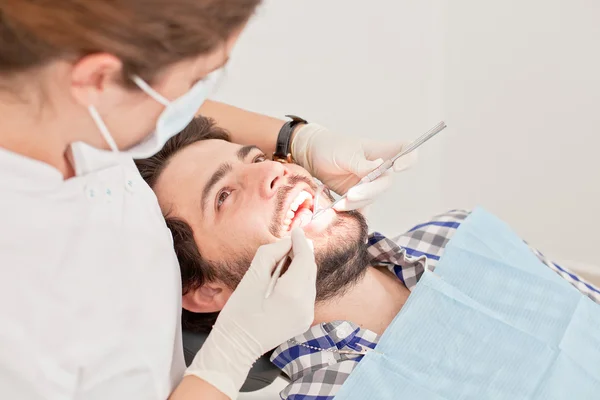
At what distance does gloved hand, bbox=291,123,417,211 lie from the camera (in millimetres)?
1623

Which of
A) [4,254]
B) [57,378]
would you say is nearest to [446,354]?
[57,378]

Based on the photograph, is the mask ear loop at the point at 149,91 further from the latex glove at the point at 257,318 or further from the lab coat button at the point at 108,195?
the latex glove at the point at 257,318

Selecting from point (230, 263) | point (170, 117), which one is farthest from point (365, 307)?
point (170, 117)

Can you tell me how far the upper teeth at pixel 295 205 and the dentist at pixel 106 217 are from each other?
124mm

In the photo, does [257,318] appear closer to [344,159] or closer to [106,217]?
[106,217]

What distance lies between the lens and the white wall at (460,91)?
87.9 inches

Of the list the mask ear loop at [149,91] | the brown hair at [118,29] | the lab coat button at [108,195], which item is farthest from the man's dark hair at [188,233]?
the brown hair at [118,29]

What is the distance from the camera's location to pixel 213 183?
1.61m

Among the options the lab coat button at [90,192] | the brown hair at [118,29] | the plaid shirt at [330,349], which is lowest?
the plaid shirt at [330,349]

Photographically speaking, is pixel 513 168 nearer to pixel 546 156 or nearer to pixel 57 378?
pixel 546 156

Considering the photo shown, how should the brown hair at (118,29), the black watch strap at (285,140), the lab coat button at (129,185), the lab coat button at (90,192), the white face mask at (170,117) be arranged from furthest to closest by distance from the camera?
the black watch strap at (285,140) → the lab coat button at (129,185) → the lab coat button at (90,192) → the white face mask at (170,117) → the brown hair at (118,29)

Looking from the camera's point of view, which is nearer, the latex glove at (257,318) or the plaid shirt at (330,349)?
the latex glove at (257,318)

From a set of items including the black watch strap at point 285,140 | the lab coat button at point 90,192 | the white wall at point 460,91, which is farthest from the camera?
the white wall at point 460,91

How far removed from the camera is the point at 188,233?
159cm
